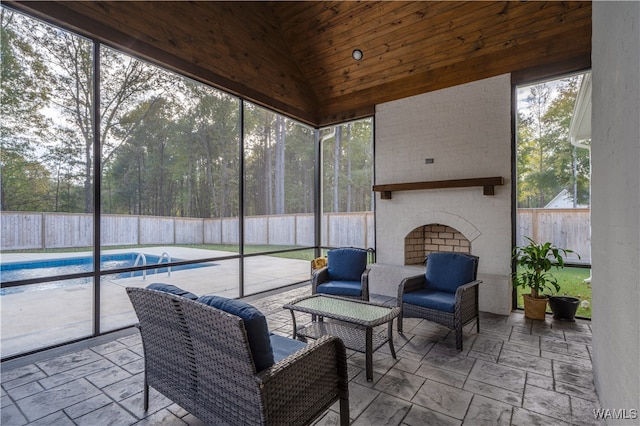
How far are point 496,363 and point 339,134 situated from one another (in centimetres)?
455

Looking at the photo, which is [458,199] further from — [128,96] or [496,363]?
[128,96]

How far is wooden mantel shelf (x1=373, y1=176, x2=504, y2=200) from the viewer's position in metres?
4.12

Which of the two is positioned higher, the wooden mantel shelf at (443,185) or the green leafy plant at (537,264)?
the wooden mantel shelf at (443,185)

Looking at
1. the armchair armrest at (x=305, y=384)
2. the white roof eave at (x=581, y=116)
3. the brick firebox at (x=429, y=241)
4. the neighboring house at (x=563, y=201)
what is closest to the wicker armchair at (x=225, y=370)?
the armchair armrest at (x=305, y=384)

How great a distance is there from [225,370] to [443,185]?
3988 millimetres

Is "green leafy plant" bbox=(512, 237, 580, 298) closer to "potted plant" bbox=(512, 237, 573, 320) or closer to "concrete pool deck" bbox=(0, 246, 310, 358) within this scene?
"potted plant" bbox=(512, 237, 573, 320)

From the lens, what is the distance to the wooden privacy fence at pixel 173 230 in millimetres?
2910

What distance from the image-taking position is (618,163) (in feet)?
5.26

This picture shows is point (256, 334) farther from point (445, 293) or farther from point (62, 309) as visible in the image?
point (62, 309)

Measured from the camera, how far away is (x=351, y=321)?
8.33 feet

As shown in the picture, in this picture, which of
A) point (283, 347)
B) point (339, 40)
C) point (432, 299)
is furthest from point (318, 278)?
point (339, 40)

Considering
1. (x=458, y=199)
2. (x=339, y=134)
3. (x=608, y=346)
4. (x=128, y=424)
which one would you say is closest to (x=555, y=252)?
(x=458, y=199)

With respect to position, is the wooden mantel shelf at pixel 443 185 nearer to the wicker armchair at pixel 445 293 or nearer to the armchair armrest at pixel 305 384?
the wicker armchair at pixel 445 293

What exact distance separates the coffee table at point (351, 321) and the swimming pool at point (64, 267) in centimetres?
198
